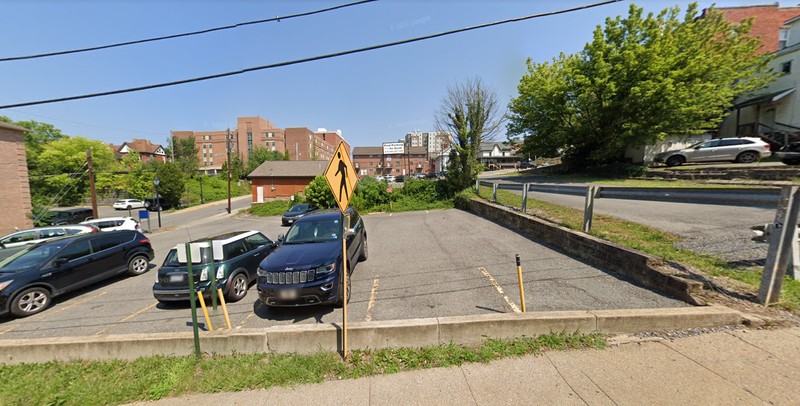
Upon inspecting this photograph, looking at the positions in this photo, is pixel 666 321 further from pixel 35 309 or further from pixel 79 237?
pixel 79 237

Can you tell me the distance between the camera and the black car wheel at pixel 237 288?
19.2ft

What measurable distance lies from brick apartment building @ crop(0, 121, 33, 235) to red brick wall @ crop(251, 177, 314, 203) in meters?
17.5

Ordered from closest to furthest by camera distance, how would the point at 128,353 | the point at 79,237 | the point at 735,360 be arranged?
the point at 735,360, the point at 128,353, the point at 79,237

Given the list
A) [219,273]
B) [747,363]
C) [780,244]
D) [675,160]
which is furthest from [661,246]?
[675,160]

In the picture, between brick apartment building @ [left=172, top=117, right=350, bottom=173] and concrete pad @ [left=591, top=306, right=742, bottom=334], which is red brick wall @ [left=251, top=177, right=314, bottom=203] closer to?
concrete pad @ [left=591, top=306, right=742, bottom=334]

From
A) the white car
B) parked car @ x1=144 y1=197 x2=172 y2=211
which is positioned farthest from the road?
parked car @ x1=144 y1=197 x2=172 y2=211

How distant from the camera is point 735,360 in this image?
2721 millimetres

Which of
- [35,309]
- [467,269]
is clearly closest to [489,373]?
[467,269]

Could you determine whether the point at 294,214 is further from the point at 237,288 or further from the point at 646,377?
the point at 646,377

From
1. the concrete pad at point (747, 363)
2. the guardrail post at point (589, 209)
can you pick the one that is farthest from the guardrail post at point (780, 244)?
the guardrail post at point (589, 209)

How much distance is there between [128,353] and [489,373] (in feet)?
16.5

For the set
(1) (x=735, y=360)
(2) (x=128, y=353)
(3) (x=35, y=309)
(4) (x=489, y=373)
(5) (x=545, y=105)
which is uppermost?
(5) (x=545, y=105)

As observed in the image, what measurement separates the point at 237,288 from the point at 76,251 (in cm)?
541

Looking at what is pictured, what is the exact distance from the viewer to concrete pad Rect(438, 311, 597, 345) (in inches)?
136
